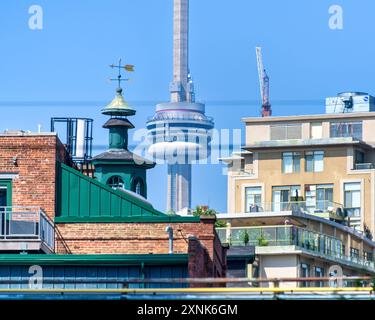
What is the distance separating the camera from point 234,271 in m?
95.7

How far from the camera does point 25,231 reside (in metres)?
66.8

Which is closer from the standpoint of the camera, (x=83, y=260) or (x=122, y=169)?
(x=83, y=260)

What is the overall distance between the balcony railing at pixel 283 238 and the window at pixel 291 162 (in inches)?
1846

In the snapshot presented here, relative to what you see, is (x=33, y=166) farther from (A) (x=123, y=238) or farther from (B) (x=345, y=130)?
(B) (x=345, y=130)

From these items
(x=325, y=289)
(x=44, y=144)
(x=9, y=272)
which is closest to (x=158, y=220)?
(x=44, y=144)

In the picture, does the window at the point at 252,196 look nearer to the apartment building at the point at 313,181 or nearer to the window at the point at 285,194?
the apartment building at the point at 313,181

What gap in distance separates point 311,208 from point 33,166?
87.5m

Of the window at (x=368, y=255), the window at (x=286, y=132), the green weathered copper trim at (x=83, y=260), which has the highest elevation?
the window at (x=286, y=132)

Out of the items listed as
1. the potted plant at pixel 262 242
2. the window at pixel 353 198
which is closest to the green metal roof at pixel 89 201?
the potted plant at pixel 262 242

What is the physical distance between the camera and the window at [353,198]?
174000mm

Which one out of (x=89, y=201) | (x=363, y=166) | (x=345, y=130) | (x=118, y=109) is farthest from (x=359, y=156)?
(x=89, y=201)

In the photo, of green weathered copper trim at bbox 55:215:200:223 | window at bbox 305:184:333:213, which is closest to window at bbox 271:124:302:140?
window at bbox 305:184:333:213

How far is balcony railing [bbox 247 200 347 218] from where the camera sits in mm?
152750
